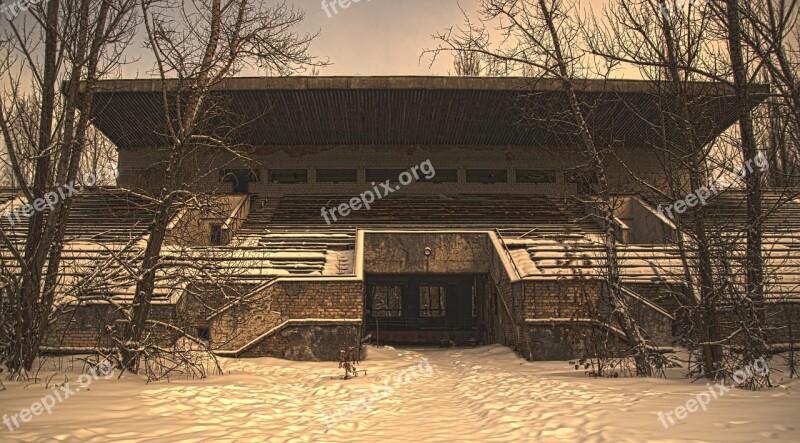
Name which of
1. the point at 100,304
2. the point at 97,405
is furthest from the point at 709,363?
the point at 100,304

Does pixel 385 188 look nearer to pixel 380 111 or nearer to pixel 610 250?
pixel 380 111

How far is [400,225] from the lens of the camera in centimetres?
2012

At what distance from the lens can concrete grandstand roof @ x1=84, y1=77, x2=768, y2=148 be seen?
20703 mm

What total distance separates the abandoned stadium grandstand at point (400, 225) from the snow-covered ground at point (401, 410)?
96.7 inches

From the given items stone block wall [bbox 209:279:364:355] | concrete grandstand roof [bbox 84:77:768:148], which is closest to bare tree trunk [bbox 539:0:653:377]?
stone block wall [bbox 209:279:364:355]

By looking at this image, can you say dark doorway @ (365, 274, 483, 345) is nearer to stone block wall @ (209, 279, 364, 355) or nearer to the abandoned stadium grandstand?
the abandoned stadium grandstand

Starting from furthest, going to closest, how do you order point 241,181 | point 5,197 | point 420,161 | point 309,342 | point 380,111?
1. point 420,161
2. point 241,181
3. point 5,197
4. point 380,111
5. point 309,342

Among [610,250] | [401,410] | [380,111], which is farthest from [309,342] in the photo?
[380,111]

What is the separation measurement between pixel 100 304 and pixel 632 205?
1887cm

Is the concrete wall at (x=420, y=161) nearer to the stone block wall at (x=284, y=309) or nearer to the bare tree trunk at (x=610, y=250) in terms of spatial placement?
the stone block wall at (x=284, y=309)

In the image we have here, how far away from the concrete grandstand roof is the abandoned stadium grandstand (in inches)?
3.3

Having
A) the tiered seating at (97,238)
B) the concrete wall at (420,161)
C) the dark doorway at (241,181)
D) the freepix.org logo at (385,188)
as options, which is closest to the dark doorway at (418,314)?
the freepix.org logo at (385,188)

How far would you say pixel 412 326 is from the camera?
20422mm

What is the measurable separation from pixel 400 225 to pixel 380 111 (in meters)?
5.00
